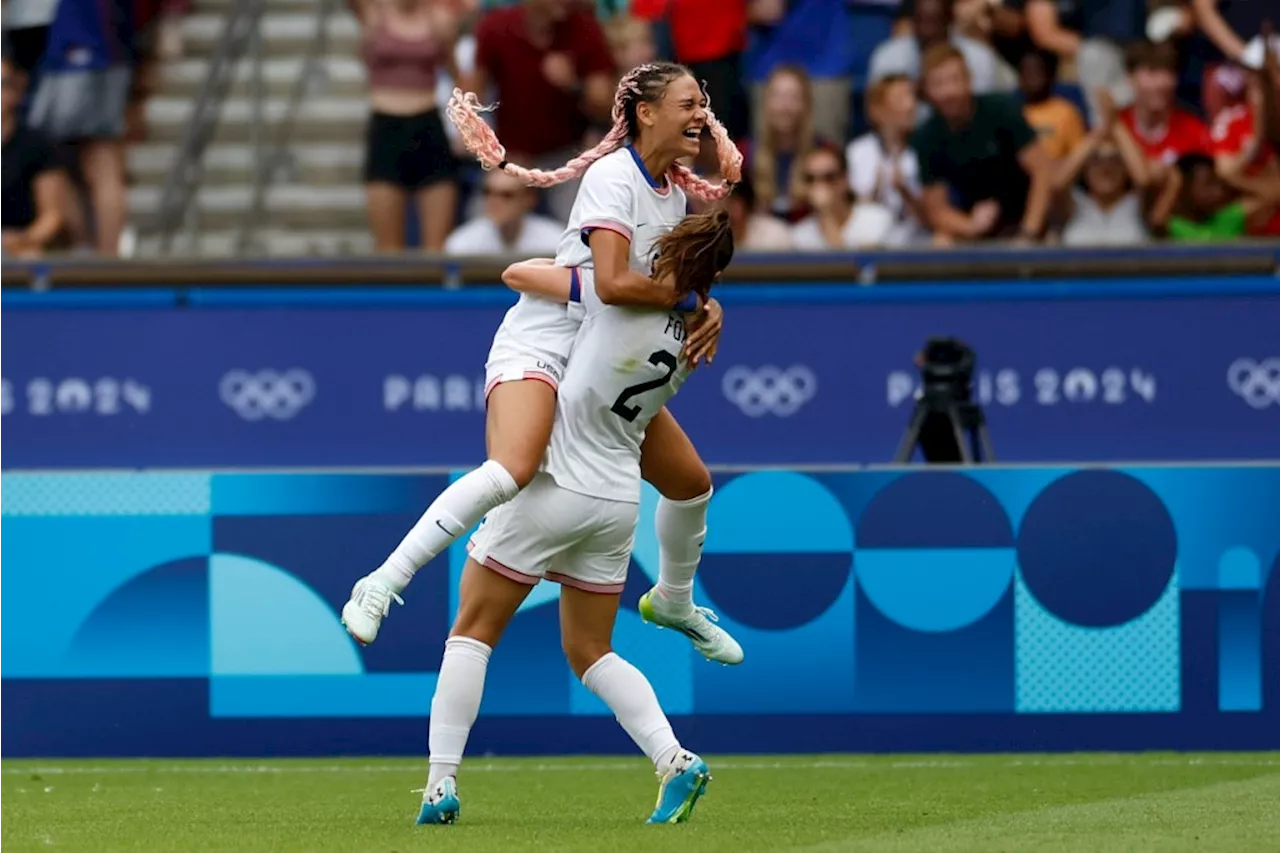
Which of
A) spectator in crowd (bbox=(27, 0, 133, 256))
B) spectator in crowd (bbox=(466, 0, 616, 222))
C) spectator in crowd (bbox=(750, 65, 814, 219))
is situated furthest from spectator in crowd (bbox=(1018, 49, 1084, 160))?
spectator in crowd (bbox=(27, 0, 133, 256))

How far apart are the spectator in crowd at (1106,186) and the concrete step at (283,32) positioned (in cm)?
532

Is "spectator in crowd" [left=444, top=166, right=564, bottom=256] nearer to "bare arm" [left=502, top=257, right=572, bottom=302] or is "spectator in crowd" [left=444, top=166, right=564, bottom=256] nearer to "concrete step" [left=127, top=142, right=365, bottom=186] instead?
"concrete step" [left=127, top=142, right=365, bottom=186]

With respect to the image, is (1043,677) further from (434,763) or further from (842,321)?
(842,321)

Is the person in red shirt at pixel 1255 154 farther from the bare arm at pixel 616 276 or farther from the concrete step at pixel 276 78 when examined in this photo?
the bare arm at pixel 616 276

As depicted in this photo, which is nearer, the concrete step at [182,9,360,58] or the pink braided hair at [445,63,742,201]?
the pink braided hair at [445,63,742,201]

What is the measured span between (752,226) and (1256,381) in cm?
316

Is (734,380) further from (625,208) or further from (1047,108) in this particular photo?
(625,208)

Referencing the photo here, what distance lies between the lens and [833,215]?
574 inches

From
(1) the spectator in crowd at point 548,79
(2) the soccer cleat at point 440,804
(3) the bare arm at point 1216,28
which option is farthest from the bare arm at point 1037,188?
(2) the soccer cleat at point 440,804

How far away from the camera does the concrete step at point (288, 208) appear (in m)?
16.1

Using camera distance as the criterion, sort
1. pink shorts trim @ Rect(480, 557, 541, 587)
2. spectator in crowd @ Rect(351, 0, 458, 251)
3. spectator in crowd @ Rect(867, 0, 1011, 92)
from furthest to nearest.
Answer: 1. spectator in crowd @ Rect(351, 0, 458, 251)
2. spectator in crowd @ Rect(867, 0, 1011, 92)
3. pink shorts trim @ Rect(480, 557, 541, 587)

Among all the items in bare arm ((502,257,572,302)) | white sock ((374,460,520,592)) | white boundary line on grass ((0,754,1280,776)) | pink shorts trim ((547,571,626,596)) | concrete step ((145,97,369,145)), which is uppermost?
bare arm ((502,257,572,302))

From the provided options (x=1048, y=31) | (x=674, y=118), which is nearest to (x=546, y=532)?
(x=674, y=118)

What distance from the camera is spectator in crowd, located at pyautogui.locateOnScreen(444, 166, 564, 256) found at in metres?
14.8
